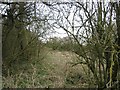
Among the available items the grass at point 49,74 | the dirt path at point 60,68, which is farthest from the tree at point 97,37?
the dirt path at point 60,68

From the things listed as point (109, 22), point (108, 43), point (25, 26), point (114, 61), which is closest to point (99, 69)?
point (114, 61)

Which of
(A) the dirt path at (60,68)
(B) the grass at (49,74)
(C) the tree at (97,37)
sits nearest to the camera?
(C) the tree at (97,37)

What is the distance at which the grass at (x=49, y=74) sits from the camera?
4.16m

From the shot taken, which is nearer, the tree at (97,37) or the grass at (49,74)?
the tree at (97,37)

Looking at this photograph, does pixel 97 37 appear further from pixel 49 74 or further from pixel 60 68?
pixel 49 74

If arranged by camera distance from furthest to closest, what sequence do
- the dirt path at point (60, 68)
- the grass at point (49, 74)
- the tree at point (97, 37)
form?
the dirt path at point (60, 68), the grass at point (49, 74), the tree at point (97, 37)

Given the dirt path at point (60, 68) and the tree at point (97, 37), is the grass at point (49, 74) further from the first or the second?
the tree at point (97, 37)

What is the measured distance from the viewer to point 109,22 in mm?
2838

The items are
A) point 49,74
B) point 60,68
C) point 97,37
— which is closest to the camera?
point 97,37

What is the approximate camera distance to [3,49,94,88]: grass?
13.7ft

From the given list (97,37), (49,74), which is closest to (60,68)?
(49,74)

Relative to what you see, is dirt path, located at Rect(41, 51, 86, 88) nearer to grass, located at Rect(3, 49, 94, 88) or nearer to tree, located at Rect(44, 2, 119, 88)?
grass, located at Rect(3, 49, 94, 88)

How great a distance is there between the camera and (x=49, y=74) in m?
5.60

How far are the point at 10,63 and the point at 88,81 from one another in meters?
2.68
